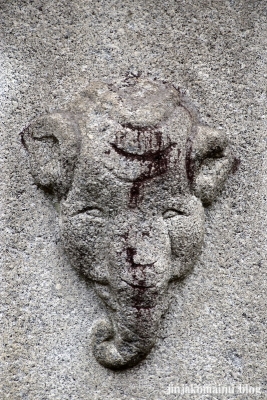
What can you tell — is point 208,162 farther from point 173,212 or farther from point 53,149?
point 53,149

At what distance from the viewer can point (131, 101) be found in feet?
4.34

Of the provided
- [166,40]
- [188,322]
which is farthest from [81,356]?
[166,40]

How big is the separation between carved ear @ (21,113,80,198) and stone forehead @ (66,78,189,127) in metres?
0.06

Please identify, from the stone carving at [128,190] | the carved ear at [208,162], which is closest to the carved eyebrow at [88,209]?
the stone carving at [128,190]

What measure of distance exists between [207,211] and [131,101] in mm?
310

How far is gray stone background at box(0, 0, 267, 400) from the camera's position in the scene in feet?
4.48

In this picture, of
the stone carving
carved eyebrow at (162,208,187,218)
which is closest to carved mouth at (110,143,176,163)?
the stone carving

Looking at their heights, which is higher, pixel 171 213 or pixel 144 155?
pixel 144 155

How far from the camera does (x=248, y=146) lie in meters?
1.42

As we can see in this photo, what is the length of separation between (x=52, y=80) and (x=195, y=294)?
59 cm

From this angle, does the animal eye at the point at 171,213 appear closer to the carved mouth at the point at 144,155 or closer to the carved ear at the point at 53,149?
the carved mouth at the point at 144,155

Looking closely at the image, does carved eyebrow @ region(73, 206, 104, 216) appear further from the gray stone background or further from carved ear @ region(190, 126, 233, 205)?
carved ear @ region(190, 126, 233, 205)

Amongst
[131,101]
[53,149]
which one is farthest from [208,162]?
[53,149]

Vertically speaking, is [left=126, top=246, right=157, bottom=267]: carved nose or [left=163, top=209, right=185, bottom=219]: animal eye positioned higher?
[left=163, top=209, right=185, bottom=219]: animal eye
